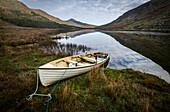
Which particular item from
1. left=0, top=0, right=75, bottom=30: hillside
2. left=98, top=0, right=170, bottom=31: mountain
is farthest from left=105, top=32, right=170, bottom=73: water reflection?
left=0, top=0, right=75, bottom=30: hillside

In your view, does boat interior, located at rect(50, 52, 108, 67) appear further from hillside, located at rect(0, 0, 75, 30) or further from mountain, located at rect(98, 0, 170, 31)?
hillside, located at rect(0, 0, 75, 30)

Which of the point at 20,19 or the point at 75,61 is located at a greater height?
the point at 20,19

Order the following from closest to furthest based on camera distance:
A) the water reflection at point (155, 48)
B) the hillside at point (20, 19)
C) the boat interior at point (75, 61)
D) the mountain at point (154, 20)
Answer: the boat interior at point (75, 61) < the water reflection at point (155, 48) < the mountain at point (154, 20) < the hillside at point (20, 19)

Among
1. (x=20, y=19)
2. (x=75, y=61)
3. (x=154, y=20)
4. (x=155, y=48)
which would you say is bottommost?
(x=75, y=61)

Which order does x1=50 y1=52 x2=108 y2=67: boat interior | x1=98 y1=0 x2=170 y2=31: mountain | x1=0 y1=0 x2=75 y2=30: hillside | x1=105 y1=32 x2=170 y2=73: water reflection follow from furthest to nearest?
x1=0 y1=0 x2=75 y2=30: hillside, x1=98 y1=0 x2=170 y2=31: mountain, x1=105 y1=32 x2=170 y2=73: water reflection, x1=50 y1=52 x2=108 y2=67: boat interior

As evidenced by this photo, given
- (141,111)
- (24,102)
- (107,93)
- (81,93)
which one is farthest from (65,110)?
(141,111)

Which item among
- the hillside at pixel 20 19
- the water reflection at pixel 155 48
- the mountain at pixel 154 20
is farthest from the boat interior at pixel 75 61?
the hillside at pixel 20 19

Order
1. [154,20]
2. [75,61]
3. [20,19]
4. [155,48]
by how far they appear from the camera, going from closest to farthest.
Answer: [75,61]
[155,48]
[154,20]
[20,19]

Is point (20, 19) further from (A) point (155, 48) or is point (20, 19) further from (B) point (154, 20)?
(B) point (154, 20)

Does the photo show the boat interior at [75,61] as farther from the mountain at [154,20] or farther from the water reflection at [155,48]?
the mountain at [154,20]

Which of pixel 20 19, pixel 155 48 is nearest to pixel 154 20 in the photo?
pixel 155 48

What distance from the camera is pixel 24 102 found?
315cm

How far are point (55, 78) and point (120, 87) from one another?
3.69 metres

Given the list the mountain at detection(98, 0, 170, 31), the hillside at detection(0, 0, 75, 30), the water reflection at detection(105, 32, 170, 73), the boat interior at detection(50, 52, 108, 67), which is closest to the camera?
the boat interior at detection(50, 52, 108, 67)
